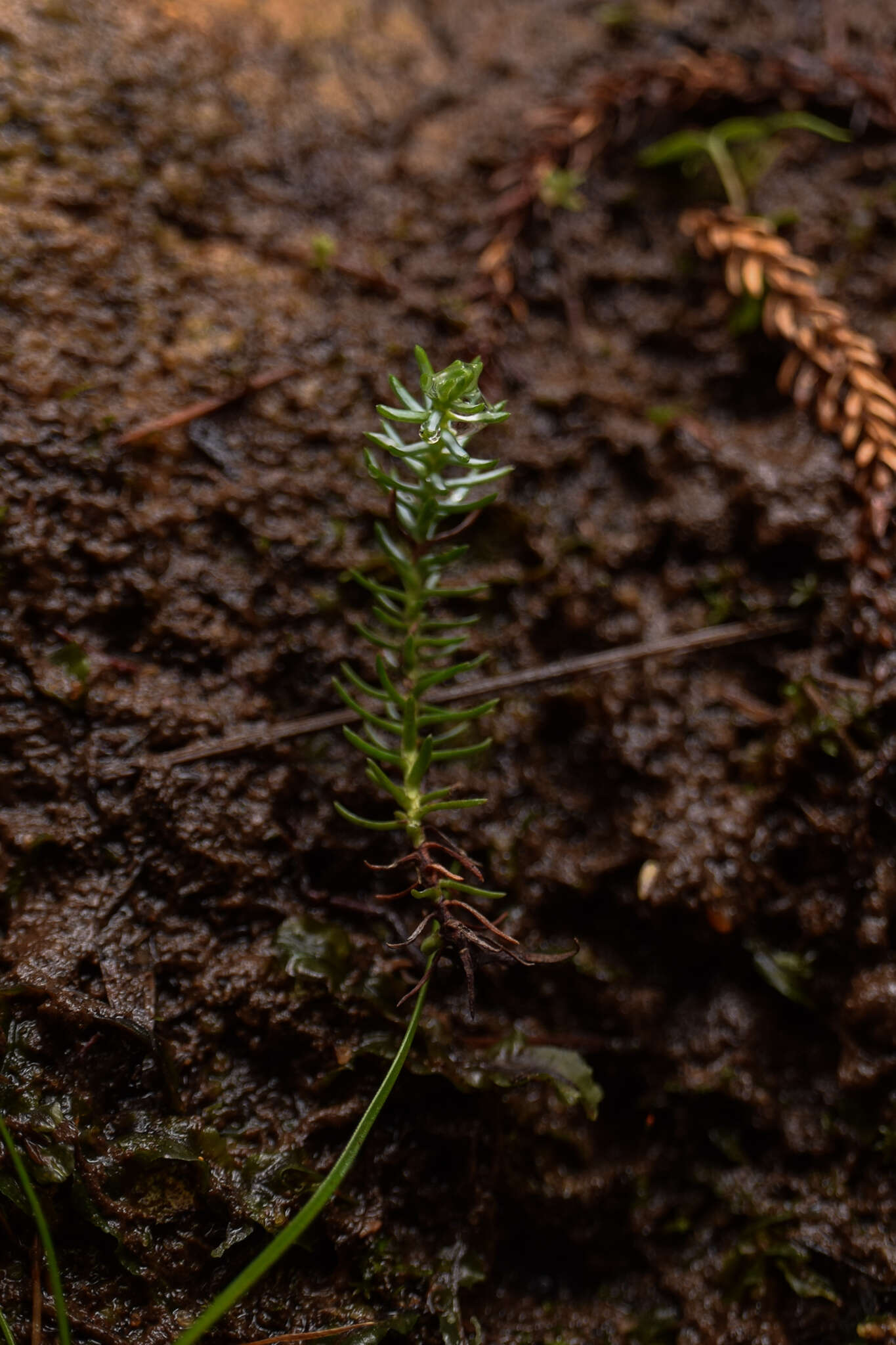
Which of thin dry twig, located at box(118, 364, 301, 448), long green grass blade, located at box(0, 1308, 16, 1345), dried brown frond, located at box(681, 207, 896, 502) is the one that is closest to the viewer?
long green grass blade, located at box(0, 1308, 16, 1345)

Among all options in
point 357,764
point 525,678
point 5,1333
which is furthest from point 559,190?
point 5,1333

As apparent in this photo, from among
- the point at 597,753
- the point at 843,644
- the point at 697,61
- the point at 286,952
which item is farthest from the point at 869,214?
the point at 286,952

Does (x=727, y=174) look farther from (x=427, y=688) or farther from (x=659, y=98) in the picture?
(x=427, y=688)

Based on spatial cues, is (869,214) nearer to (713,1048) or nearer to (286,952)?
(713,1048)

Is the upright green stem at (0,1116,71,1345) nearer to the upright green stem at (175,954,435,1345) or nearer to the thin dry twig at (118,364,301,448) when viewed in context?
the upright green stem at (175,954,435,1345)

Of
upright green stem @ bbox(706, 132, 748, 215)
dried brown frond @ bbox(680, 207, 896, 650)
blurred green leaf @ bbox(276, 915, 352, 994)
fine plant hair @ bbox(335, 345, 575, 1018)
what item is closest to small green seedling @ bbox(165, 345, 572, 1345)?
fine plant hair @ bbox(335, 345, 575, 1018)

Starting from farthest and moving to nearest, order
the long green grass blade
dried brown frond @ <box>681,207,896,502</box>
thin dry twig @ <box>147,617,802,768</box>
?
dried brown frond @ <box>681,207,896,502</box> < thin dry twig @ <box>147,617,802,768</box> < the long green grass blade
